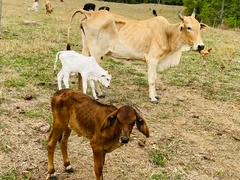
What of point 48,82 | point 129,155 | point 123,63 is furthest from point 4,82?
point 123,63

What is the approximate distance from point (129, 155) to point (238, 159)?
1605 millimetres

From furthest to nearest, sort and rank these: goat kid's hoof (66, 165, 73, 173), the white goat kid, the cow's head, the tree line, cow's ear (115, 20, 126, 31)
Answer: the tree line → cow's ear (115, 20, 126, 31) → the cow's head → the white goat kid → goat kid's hoof (66, 165, 73, 173)

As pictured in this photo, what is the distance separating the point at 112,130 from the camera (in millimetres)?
3432

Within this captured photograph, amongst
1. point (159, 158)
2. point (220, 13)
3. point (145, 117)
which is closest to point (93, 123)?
point (159, 158)

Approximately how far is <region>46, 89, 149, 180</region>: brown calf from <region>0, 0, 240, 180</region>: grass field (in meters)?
0.68

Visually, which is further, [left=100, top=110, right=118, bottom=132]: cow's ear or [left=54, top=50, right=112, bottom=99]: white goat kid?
[left=54, top=50, right=112, bottom=99]: white goat kid

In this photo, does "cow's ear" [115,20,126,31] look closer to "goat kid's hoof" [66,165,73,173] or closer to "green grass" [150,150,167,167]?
"green grass" [150,150,167,167]

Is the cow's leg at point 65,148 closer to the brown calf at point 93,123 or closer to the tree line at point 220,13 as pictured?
the brown calf at point 93,123

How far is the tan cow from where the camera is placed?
284 inches

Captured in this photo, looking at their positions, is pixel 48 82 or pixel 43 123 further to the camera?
pixel 48 82

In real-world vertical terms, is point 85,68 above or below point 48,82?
above

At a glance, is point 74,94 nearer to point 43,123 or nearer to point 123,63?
point 43,123

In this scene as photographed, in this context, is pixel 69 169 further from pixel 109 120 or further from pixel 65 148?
pixel 109 120

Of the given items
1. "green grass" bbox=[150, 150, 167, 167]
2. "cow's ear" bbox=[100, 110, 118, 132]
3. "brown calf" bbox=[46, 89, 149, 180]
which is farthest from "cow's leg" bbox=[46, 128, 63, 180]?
"green grass" bbox=[150, 150, 167, 167]
